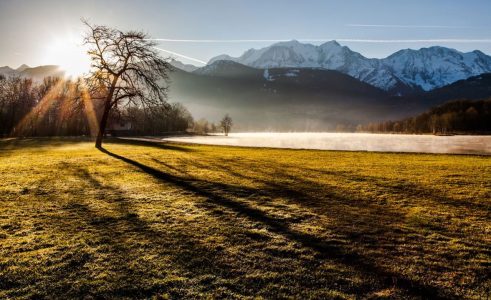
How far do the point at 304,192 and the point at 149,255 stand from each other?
30.4ft

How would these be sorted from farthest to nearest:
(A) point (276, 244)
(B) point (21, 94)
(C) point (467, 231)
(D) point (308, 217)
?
1. (B) point (21, 94)
2. (D) point (308, 217)
3. (C) point (467, 231)
4. (A) point (276, 244)

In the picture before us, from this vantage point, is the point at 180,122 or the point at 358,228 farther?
the point at 180,122

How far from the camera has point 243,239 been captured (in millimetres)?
8992

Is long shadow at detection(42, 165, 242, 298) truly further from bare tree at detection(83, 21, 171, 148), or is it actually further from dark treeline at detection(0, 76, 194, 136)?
dark treeline at detection(0, 76, 194, 136)

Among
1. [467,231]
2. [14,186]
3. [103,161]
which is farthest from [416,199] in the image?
[103,161]

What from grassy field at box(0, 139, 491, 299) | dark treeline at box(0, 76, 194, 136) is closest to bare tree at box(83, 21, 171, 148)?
grassy field at box(0, 139, 491, 299)

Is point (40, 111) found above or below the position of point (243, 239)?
above

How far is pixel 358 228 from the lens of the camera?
10.1m

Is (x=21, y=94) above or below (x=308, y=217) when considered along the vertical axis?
above

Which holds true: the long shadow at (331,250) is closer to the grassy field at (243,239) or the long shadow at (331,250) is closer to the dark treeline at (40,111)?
the grassy field at (243,239)

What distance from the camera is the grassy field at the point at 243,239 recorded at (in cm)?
647

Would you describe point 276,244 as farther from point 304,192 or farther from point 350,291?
point 304,192

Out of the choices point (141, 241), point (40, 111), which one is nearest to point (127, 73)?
point (141, 241)

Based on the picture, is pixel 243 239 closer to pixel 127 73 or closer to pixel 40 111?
pixel 127 73
